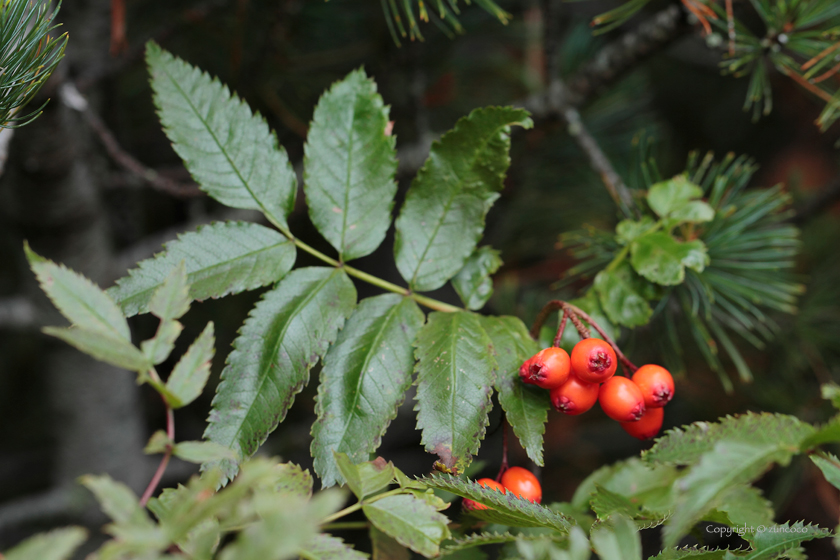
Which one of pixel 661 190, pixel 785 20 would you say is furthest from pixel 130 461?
pixel 785 20

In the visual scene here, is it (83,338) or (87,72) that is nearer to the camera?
(83,338)

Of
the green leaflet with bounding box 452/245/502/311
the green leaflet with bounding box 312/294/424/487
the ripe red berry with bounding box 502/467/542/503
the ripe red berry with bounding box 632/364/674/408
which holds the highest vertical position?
the green leaflet with bounding box 452/245/502/311

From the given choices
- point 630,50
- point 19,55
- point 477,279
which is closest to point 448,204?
point 477,279

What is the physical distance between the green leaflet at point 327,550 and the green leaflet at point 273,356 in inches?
4.7

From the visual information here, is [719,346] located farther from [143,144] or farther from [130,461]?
[143,144]

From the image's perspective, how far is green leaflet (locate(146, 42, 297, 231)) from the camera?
60cm

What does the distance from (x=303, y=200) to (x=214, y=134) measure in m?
0.63

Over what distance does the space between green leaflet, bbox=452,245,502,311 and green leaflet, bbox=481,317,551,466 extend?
2.2 inches

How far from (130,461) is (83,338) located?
118cm

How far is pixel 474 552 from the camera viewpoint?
640 mm

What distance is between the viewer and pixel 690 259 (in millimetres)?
658

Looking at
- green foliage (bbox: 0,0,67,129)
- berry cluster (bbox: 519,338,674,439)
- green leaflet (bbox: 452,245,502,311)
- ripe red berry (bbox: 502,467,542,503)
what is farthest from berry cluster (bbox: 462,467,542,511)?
green foliage (bbox: 0,0,67,129)

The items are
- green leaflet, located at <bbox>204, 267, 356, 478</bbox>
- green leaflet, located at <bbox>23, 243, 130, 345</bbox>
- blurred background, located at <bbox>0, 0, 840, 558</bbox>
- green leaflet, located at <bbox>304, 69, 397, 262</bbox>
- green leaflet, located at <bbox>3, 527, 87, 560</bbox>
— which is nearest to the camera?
green leaflet, located at <bbox>3, 527, 87, 560</bbox>

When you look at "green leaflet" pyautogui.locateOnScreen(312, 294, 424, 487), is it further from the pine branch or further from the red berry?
the pine branch
